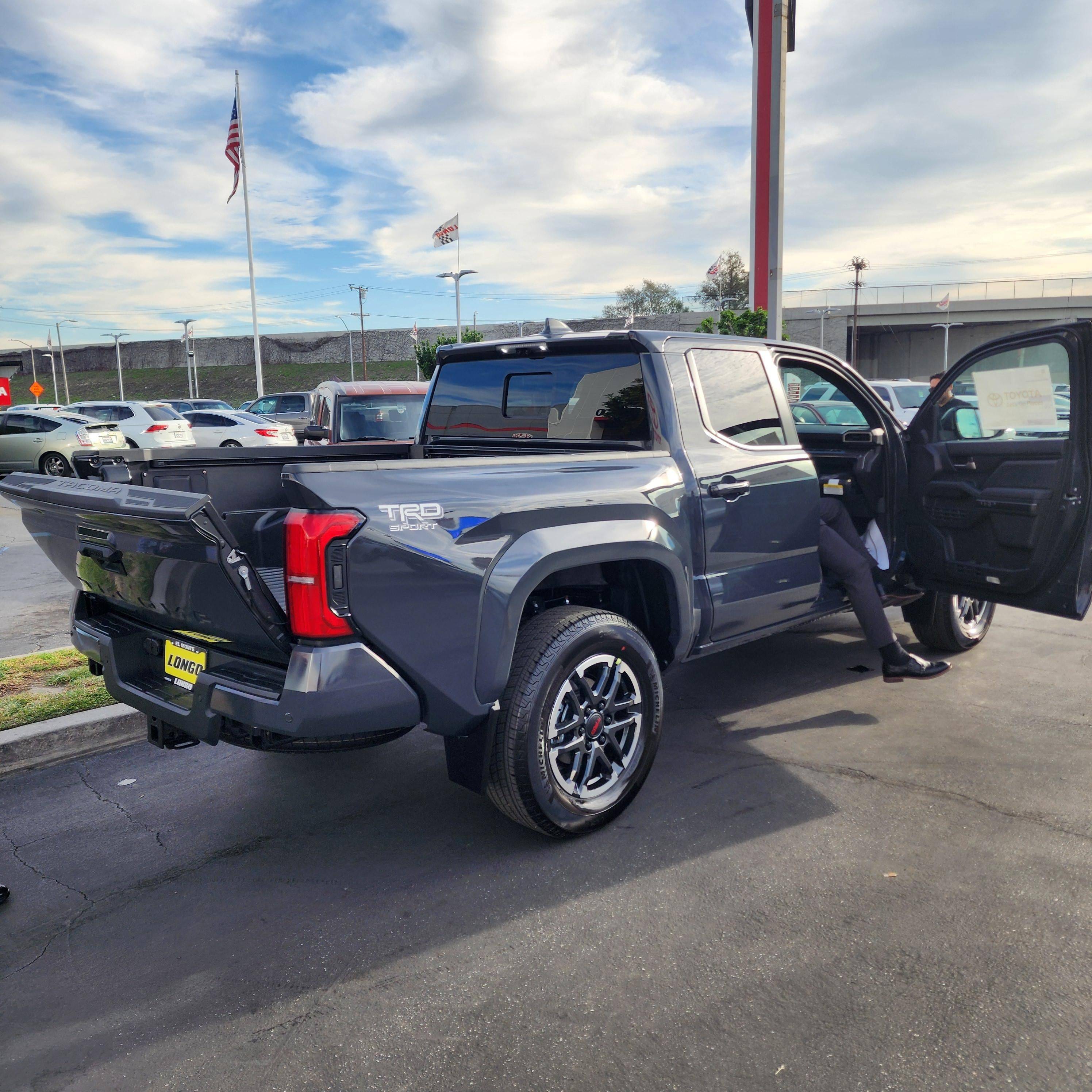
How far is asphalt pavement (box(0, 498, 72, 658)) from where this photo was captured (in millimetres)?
6414

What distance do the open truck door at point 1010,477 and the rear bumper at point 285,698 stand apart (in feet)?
10.3

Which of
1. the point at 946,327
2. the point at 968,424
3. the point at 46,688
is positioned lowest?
the point at 46,688

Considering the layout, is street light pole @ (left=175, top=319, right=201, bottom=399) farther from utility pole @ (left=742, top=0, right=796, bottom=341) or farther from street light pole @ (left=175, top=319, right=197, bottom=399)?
utility pole @ (left=742, top=0, right=796, bottom=341)

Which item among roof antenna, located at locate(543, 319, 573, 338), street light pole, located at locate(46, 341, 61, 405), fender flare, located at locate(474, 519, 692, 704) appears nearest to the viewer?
fender flare, located at locate(474, 519, 692, 704)

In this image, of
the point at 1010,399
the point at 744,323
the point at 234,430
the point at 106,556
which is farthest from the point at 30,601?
the point at 234,430

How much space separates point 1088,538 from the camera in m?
4.05

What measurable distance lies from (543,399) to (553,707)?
1681 mm

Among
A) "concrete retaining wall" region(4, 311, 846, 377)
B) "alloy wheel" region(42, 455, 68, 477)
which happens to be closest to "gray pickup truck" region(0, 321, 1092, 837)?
"alloy wheel" region(42, 455, 68, 477)

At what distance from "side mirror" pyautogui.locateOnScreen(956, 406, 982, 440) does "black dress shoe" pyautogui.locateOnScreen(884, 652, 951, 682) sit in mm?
1232

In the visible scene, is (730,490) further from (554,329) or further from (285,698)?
(285,698)

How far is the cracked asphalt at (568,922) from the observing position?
232 centimetres

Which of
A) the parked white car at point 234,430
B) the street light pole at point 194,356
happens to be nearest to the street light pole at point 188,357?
the street light pole at point 194,356

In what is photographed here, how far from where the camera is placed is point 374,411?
10.3m

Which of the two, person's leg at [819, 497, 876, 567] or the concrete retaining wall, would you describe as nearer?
person's leg at [819, 497, 876, 567]
